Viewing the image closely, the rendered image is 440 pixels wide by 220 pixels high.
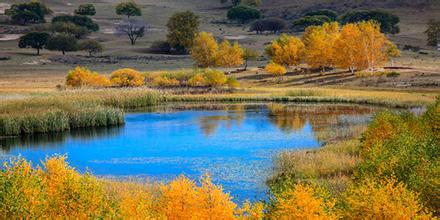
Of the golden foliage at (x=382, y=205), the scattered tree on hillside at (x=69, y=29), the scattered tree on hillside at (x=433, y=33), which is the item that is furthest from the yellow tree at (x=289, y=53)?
the golden foliage at (x=382, y=205)

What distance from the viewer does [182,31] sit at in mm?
129625

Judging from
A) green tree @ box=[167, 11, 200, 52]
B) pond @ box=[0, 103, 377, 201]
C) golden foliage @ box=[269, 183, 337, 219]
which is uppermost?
green tree @ box=[167, 11, 200, 52]

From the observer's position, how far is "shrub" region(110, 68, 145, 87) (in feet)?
271

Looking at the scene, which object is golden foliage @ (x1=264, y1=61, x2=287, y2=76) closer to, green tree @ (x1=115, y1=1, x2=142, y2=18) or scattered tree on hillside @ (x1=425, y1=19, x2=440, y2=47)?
scattered tree on hillside @ (x1=425, y1=19, x2=440, y2=47)

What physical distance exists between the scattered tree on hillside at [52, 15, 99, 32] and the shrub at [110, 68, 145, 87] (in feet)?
221

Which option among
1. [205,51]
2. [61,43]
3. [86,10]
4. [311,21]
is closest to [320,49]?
[205,51]

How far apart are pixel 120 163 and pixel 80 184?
1970cm

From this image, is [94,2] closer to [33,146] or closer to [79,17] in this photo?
[79,17]

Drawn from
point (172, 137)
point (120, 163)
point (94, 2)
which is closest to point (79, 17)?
point (94, 2)

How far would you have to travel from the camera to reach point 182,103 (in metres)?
73.4

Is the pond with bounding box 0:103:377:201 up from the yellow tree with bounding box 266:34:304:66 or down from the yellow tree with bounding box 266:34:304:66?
down

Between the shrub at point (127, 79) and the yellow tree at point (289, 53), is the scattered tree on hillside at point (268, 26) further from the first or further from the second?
the shrub at point (127, 79)

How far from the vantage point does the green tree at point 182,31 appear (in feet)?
423

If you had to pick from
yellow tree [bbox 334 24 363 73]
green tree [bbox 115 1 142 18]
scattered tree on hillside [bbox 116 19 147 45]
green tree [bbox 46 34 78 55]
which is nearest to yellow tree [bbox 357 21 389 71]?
yellow tree [bbox 334 24 363 73]
